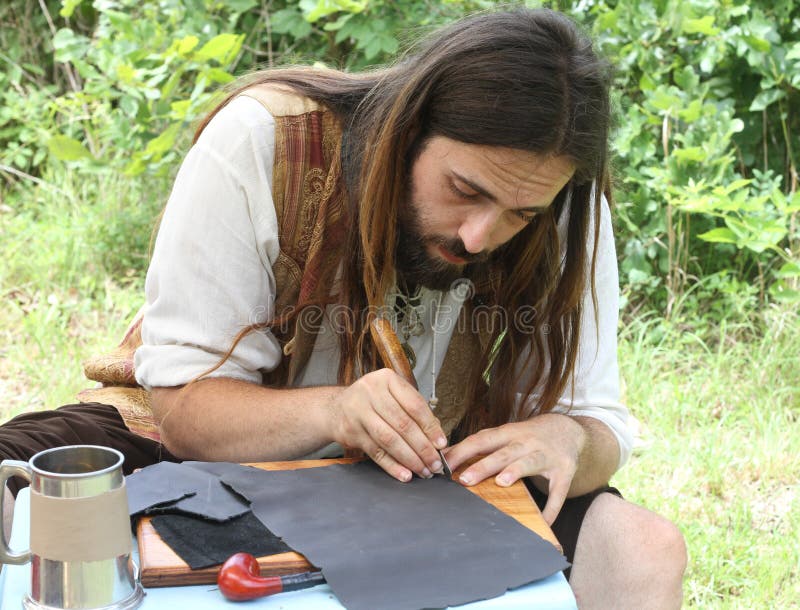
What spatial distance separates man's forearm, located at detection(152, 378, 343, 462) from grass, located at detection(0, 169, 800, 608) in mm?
1410

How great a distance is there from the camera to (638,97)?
4.63 meters

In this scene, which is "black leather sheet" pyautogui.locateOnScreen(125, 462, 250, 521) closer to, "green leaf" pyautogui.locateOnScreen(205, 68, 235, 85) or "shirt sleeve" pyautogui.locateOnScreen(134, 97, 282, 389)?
"shirt sleeve" pyautogui.locateOnScreen(134, 97, 282, 389)

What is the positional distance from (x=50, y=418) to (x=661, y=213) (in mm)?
2943

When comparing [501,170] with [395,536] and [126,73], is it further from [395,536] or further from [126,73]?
[126,73]

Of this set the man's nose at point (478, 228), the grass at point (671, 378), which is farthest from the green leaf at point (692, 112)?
the man's nose at point (478, 228)

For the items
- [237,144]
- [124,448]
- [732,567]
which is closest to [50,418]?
[124,448]

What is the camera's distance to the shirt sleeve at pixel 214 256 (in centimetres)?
204

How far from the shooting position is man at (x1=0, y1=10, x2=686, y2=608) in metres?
1.96

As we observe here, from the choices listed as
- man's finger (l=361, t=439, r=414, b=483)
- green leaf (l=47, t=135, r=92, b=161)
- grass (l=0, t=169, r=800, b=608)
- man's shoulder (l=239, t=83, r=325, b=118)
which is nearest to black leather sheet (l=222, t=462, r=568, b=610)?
man's finger (l=361, t=439, r=414, b=483)

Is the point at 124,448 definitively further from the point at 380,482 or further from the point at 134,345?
the point at 380,482

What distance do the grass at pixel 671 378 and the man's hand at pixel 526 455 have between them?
3.54 feet

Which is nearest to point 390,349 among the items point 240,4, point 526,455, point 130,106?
point 526,455

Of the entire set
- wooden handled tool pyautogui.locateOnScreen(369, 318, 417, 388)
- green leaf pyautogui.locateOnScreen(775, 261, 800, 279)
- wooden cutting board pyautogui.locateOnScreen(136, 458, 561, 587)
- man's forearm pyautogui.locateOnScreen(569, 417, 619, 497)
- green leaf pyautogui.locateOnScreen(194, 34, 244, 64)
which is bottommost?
green leaf pyautogui.locateOnScreen(775, 261, 800, 279)

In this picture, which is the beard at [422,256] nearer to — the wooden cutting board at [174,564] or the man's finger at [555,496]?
the man's finger at [555,496]
